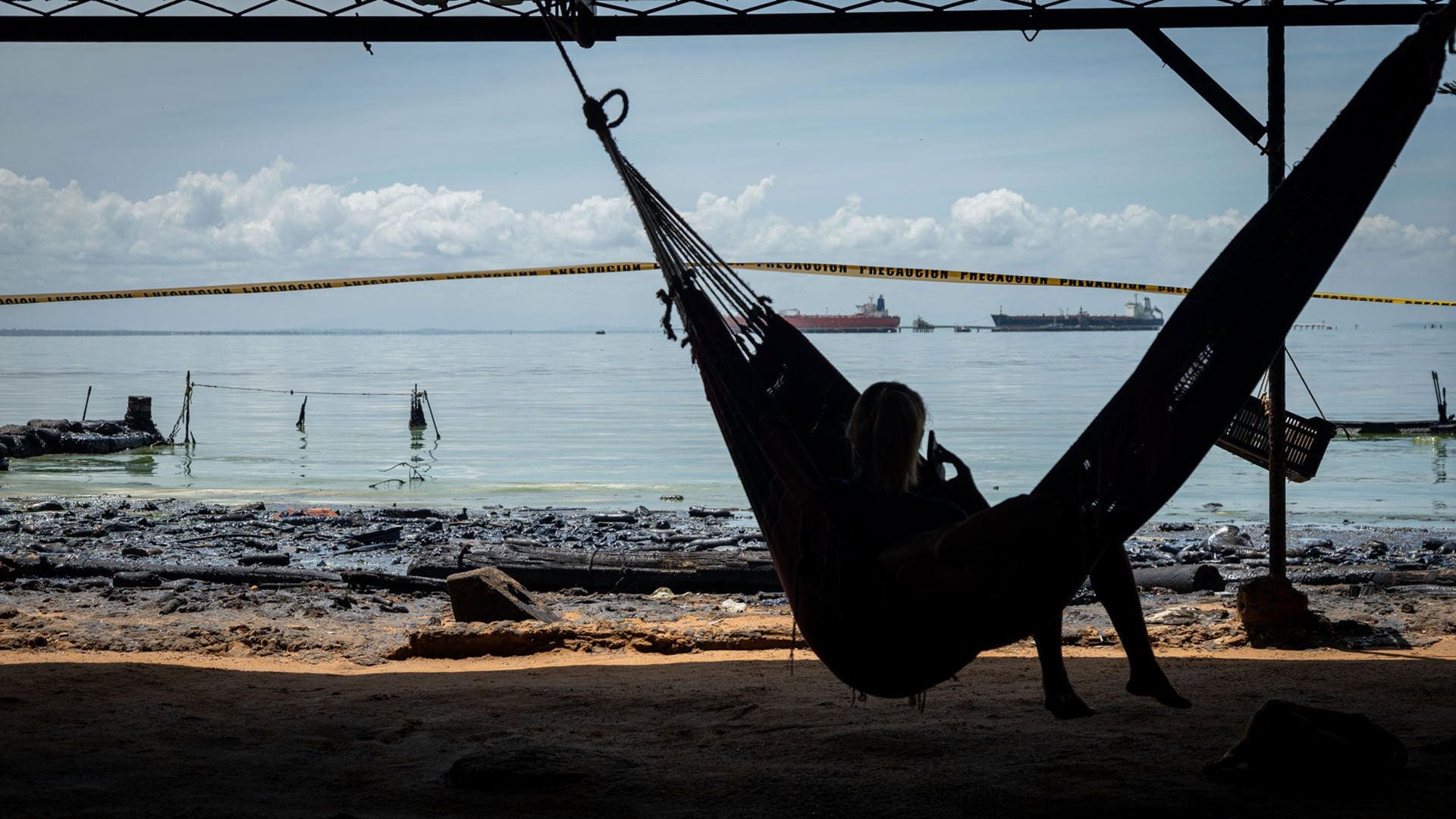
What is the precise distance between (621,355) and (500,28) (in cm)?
6353

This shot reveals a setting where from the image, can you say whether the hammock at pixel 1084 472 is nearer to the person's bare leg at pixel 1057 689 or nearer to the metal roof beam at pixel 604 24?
the person's bare leg at pixel 1057 689

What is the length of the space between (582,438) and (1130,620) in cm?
1720

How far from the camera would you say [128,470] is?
1564 cm

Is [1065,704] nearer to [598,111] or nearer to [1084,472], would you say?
[1084,472]

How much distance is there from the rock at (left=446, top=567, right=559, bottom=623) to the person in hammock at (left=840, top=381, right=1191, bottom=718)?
2.90m

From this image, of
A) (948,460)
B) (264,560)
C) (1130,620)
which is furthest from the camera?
(264,560)

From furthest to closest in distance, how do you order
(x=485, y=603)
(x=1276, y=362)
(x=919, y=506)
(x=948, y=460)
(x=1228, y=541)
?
(x=1228, y=541)
(x=485, y=603)
(x=1276, y=362)
(x=948, y=460)
(x=919, y=506)

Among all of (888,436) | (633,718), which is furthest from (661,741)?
(888,436)

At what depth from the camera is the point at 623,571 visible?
261 inches

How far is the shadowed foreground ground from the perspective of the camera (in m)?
2.58

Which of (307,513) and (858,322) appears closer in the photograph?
(307,513)

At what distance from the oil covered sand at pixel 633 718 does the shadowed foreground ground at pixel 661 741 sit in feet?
0.04

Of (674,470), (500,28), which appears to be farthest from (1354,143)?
(674,470)

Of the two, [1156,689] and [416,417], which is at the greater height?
[416,417]
